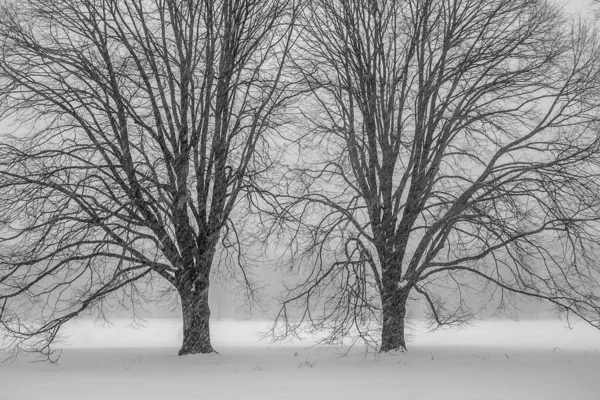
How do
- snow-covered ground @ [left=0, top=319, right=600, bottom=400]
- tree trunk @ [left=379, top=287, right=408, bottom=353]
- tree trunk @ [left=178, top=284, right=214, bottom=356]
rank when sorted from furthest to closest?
1. tree trunk @ [left=379, top=287, right=408, bottom=353]
2. tree trunk @ [left=178, top=284, right=214, bottom=356]
3. snow-covered ground @ [left=0, top=319, right=600, bottom=400]

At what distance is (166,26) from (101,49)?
97.4 inches

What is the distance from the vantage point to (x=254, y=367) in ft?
48.5

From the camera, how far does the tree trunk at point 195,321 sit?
58.3ft

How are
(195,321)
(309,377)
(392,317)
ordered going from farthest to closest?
(392,317), (195,321), (309,377)

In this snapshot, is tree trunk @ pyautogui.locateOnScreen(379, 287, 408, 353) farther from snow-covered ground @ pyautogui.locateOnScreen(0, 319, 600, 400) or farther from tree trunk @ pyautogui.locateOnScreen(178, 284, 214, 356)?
tree trunk @ pyautogui.locateOnScreen(178, 284, 214, 356)

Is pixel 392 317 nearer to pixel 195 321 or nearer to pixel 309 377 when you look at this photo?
pixel 195 321

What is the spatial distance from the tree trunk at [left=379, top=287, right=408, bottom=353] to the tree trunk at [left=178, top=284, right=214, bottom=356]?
4.91 meters

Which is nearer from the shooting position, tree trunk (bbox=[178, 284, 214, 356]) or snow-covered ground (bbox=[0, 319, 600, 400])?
snow-covered ground (bbox=[0, 319, 600, 400])

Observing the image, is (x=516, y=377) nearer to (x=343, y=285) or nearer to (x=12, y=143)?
(x=343, y=285)

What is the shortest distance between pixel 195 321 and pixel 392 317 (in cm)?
545

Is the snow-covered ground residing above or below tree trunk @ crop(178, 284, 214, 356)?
below

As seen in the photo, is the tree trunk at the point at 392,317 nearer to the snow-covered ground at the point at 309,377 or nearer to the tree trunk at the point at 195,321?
the snow-covered ground at the point at 309,377

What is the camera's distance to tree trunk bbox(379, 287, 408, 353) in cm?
1800

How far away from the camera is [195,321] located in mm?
17812
